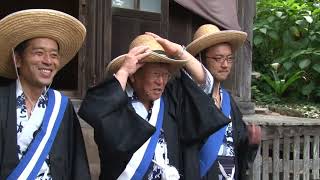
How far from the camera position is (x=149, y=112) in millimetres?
2998

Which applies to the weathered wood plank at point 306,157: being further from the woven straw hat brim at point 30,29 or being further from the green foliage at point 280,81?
the woven straw hat brim at point 30,29

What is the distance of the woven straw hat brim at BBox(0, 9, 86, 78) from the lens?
2.65m

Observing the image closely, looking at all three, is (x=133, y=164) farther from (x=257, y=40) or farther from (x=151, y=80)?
(x=257, y=40)

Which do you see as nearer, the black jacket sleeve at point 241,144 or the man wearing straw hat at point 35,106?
the man wearing straw hat at point 35,106

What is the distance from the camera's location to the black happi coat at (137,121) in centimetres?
272

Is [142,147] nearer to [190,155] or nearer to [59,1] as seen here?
[190,155]

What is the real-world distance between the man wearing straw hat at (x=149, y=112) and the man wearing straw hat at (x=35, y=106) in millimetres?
143

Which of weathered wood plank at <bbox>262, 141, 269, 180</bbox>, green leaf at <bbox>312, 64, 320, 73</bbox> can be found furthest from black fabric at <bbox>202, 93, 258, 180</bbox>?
green leaf at <bbox>312, 64, 320, 73</bbox>

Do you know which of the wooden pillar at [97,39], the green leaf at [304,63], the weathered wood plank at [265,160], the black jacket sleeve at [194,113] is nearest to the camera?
the black jacket sleeve at [194,113]

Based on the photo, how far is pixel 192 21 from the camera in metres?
5.98

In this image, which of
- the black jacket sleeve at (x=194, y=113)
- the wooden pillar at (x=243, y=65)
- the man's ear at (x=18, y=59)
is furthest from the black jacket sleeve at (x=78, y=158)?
the wooden pillar at (x=243, y=65)

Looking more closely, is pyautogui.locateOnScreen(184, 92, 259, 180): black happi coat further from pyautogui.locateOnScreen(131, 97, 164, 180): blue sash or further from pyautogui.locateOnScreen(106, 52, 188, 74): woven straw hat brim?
pyautogui.locateOnScreen(106, 52, 188, 74): woven straw hat brim

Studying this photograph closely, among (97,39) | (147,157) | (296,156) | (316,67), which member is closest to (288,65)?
(316,67)

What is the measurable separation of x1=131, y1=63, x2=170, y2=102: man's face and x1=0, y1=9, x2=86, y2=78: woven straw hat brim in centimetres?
42
